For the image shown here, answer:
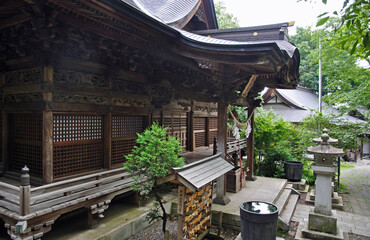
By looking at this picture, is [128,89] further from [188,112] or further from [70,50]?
[188,112]

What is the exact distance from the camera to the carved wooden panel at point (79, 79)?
558 cm

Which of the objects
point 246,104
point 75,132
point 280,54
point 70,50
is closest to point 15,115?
point 75,132

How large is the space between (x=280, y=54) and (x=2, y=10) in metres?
5.35

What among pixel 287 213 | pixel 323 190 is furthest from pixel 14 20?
pixel 287 213

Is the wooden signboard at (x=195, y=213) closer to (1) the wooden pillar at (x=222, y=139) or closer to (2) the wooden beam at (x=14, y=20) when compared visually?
(1) the wooden pillar at (x=222, y=139)

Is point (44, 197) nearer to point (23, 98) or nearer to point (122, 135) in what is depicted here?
point (23, 98)

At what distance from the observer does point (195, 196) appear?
16.8 feet

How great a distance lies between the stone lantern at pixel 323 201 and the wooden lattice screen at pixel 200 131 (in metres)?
6.46

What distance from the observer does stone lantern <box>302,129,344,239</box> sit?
675 cm

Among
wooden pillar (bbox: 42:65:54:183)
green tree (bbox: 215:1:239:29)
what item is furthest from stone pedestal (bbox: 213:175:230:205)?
green tree (bbox: 215:1:239:29)

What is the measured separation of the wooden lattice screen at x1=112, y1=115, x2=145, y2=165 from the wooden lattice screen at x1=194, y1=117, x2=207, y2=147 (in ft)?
16.9

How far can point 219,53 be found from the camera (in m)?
5.79

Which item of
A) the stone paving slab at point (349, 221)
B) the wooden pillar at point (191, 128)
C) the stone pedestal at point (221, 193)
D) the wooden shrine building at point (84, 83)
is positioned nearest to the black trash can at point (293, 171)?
the stone paving slab at point (349, 221)

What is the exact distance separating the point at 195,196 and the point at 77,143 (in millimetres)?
3228
